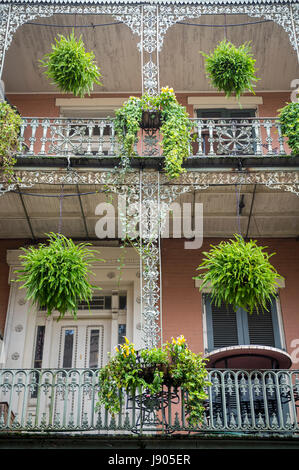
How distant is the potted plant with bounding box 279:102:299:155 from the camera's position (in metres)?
9.48

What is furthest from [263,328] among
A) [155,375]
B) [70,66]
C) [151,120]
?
[70,66]

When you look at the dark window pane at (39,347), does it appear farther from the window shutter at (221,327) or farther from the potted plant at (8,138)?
the window shutter at (221,327)

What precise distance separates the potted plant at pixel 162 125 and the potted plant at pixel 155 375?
297 centimetres

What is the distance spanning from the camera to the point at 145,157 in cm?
946

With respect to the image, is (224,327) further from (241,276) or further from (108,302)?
(241,276)

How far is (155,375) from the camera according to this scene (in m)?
7.45

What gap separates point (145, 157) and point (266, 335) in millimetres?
3958

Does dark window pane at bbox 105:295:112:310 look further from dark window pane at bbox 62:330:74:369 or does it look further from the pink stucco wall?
the pink stucco wall

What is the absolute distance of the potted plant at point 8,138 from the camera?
940 centimetres

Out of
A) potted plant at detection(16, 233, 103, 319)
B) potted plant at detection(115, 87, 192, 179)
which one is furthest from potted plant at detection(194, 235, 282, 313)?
potted plant at detection(16, 233, 103, 319)

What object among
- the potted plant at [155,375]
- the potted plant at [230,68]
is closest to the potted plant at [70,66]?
the potted plant at [230,68]
